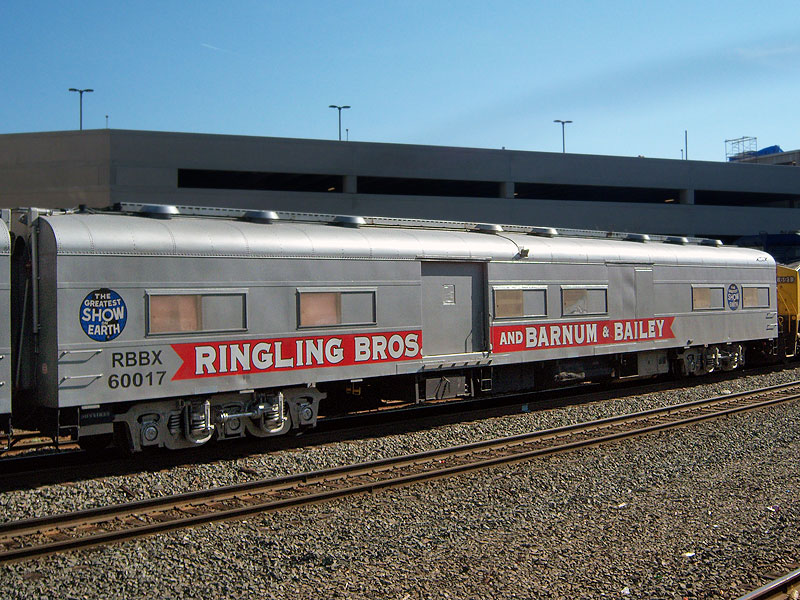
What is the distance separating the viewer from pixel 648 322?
16688mm

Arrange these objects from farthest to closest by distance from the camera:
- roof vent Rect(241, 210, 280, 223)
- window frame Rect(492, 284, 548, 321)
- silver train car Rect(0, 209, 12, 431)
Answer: window frame Rect(492, 284, 548, 321) < roof vent Rect(241, 210, 280, 223) < silver train car Rect(0, 209, 12, 431)

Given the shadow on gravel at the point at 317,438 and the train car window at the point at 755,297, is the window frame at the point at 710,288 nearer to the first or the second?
the train car window at the point at 755,297

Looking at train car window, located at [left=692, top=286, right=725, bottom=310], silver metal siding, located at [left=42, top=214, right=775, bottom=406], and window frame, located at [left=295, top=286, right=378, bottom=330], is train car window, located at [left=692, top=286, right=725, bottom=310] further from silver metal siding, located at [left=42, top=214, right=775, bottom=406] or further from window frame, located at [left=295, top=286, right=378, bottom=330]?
window frame, located at [left=295, top=286, right=378, bottom=330]

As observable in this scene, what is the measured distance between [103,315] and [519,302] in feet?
24.6

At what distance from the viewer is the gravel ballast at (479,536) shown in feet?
20.6

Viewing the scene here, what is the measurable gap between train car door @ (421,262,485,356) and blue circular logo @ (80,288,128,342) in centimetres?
505

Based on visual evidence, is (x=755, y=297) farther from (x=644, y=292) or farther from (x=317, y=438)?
(x=317, y=438)

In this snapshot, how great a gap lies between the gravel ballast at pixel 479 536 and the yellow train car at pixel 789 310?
12676 millimetres

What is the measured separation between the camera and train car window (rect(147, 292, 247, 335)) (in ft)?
32.2

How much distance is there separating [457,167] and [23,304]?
104 ft

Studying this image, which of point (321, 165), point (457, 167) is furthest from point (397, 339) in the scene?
point (457, 167)

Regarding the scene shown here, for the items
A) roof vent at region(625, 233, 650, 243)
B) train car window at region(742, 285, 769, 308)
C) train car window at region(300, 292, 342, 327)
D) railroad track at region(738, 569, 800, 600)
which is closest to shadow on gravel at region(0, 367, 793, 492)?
train car window at region(300, 292, 342, 327)

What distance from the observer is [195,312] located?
10.1m

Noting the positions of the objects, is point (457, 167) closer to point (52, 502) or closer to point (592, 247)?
point (592, 247)
